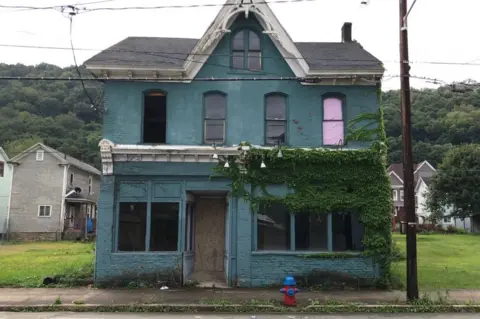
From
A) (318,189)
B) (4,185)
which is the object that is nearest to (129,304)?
(318,189)

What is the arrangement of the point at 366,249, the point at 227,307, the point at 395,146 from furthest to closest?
1. the point at 395,146
2. the point at 366,249
3. the point at 227,307

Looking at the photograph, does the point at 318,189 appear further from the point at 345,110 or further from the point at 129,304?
the point at 129,304

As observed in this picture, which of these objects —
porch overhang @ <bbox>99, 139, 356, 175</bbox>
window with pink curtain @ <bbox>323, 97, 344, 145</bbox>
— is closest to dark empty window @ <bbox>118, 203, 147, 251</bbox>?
porch overhang @ <bbox>99, 139, 356, 175</bbox>

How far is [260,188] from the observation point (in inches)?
608

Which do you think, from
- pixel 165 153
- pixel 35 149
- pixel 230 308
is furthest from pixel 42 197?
pixel 230 308

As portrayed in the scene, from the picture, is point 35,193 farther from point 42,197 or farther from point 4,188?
point 4,188

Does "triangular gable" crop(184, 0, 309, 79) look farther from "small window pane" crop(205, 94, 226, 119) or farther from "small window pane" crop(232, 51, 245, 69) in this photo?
"small window pane" crop(205, 94, 226, 119)

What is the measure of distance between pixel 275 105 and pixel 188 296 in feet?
23.5

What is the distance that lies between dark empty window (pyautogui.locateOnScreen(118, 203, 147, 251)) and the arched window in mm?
5994

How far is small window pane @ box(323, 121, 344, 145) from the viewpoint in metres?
15.9

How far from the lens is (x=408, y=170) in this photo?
12.4 m

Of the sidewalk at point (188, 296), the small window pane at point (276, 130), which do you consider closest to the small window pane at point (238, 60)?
the small window pane at point (276, 130)

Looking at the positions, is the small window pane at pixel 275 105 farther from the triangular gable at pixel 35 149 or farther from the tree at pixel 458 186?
the tree at pixel 458 186

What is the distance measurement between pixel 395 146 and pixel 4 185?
66766mm
